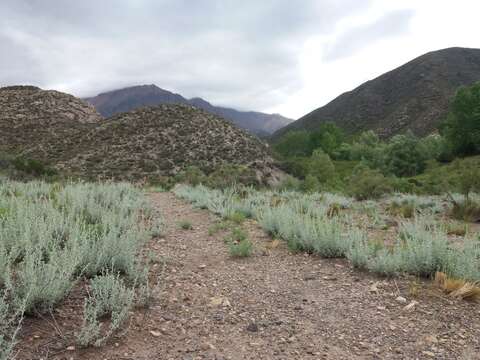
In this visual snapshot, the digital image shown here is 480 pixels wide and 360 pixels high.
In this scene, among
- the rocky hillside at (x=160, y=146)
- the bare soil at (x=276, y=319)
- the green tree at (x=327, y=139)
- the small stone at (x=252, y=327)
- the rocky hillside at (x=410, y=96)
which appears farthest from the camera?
the rocky hillside at (x=410, y=96)

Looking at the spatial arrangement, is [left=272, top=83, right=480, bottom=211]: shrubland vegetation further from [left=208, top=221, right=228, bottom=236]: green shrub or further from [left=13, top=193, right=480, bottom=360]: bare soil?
[left=13, top=193, right=480, bottom=360]: bare soil

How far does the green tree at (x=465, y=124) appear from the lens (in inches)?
1633

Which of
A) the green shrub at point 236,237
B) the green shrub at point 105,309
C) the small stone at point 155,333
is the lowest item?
the green shrub at point 236,237

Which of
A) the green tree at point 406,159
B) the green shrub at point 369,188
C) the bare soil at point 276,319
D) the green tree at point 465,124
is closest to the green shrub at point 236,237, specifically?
the bare soil at point 276,319

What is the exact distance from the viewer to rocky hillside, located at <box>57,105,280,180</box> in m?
26.7

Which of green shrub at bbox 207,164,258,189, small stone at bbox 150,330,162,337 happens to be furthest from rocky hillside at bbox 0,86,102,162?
small stone at bbox 150,330,162,337

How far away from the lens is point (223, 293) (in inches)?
146

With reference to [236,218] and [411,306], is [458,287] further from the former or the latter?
[236,218]

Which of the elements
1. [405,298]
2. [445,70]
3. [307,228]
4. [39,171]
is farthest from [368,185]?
[445,70]

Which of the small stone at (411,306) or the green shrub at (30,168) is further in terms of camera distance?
the green shrub at (30,168)

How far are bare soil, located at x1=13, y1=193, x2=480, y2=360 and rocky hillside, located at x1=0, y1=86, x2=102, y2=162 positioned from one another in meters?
28.8

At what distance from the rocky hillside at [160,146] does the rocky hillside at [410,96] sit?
54176 millimetres

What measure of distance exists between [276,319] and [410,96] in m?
98.0

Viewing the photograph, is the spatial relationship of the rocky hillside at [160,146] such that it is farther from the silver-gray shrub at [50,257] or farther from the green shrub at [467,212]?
the silver-gray shrub at [50,257]
